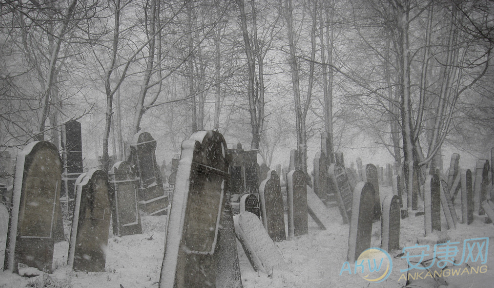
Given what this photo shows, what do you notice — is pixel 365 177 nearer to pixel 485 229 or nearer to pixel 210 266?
pixel 485 229

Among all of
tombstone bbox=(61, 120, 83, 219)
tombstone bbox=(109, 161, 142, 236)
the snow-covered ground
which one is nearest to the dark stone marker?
the snow-covered ground

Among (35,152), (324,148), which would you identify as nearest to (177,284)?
(35,152)

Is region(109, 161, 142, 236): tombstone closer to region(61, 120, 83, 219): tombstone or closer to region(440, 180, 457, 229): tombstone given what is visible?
region(61, 120, 83, 219): tombstone

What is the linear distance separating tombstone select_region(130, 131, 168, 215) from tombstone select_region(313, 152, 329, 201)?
4.45 metres

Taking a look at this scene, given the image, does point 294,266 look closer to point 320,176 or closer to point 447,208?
point 447,208

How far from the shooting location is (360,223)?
4168mm

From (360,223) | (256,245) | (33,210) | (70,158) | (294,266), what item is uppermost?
(70,158)

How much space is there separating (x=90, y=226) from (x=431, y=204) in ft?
17.7

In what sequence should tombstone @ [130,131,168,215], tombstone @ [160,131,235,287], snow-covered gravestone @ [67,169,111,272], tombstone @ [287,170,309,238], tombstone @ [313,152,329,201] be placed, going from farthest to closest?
tombstone @ [313,152,329,201]
tombstone @ [130,131,168,215]
tombstone @ [287,170,309,238]
snow-covered gravestone @ [67,169,111,272]
tombstone @ [160,131,235,287]

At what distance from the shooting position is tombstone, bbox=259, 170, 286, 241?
5.01 metres

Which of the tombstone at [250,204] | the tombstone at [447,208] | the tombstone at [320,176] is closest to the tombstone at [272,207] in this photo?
the tombstone at [250,204]

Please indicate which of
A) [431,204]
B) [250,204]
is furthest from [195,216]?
[431,204]

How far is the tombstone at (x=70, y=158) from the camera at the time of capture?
20.8 ft

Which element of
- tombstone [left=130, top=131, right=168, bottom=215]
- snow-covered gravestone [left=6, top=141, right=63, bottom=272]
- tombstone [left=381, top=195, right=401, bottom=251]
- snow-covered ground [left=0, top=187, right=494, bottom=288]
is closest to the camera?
snow-covered ground [left=0, top=187, right=494, bottom=288]
